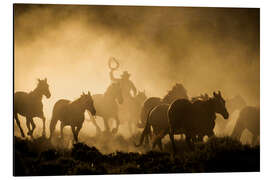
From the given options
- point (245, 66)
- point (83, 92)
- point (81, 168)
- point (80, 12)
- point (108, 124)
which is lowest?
point (81, 168)

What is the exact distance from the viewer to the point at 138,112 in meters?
4.87

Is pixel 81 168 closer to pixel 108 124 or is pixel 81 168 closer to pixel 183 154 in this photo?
pixel 108 124

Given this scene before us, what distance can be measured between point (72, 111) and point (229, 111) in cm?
174

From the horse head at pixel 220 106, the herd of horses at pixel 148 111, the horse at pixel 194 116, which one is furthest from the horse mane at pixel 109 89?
the horse head at pixel 220 106

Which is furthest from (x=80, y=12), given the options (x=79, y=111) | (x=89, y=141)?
(x=89, y=141)

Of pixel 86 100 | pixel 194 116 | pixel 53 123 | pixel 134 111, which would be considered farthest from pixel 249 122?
pixel 53 123

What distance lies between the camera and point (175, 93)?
4.88 m

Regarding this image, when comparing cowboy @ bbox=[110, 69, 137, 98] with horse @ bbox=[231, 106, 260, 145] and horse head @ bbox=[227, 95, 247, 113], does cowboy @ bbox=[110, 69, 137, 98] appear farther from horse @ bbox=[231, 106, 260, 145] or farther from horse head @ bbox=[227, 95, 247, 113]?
horse @ bbox=[231, 106, 260, 145]

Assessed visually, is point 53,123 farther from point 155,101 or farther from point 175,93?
point 175,93

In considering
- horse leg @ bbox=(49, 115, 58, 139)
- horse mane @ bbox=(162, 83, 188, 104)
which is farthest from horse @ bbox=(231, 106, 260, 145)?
horse leg @ bbox=(49, 115, 58, 139)

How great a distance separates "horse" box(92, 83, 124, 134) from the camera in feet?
15.8

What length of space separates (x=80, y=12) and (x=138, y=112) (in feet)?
4.16

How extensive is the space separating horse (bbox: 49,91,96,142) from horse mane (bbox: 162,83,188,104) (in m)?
0.83

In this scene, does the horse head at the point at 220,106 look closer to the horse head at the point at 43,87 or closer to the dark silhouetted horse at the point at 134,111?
the dark silhouetted horse at the point at 134,111
